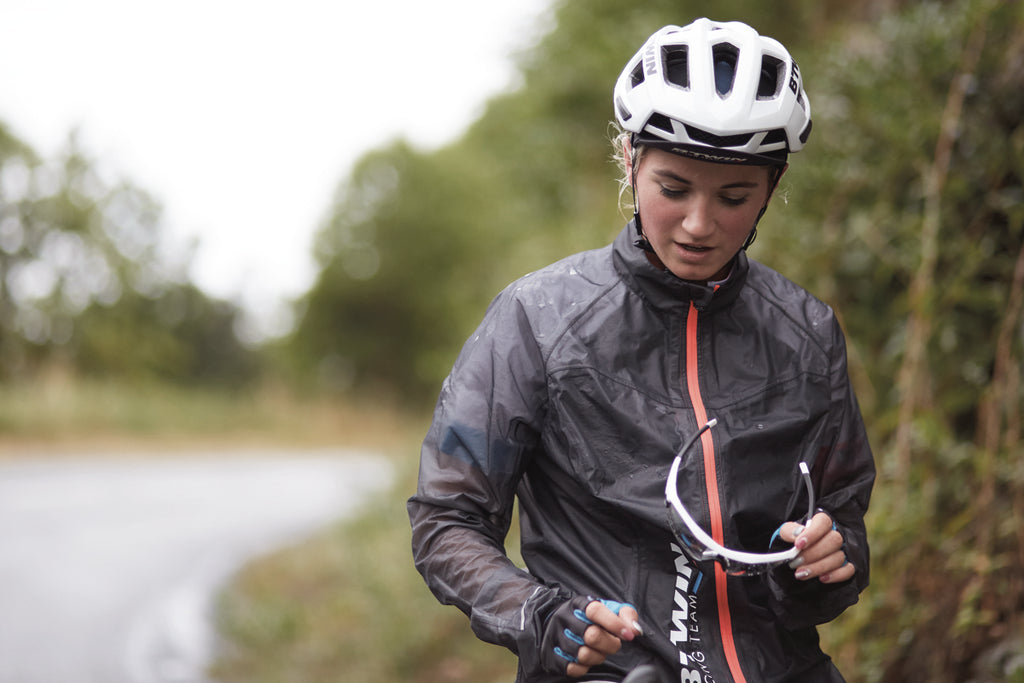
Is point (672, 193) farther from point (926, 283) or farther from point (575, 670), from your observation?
point (926, 283)

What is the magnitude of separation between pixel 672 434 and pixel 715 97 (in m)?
0.71

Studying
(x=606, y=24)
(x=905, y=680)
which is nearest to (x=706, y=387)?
(x=905, y=680)

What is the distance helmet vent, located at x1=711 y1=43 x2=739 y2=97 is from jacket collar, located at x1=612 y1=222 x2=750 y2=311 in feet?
1.22

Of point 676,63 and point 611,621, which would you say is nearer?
point 611,621

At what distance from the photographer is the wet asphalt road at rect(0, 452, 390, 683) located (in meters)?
6.38

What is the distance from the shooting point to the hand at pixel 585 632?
1637 millimetres

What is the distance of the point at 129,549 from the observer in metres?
9.18

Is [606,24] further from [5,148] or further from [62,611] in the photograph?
[5,148]

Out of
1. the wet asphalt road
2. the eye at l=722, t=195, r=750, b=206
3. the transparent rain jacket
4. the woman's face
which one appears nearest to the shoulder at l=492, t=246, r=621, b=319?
the transparent rain jacket

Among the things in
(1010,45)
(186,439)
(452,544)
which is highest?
(1010,45)

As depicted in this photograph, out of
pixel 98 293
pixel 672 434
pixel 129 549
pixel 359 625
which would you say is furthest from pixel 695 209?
pixel 98 293

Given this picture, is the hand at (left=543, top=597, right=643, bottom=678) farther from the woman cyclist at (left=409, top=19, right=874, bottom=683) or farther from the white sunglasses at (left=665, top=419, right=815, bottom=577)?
the white sunglasses at (left=665, top=419, right=815, bottom=577)

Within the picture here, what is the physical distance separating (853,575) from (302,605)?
21.2ft

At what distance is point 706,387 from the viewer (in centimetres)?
195
